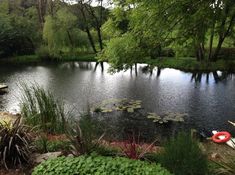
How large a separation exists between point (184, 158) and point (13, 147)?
2.40 m

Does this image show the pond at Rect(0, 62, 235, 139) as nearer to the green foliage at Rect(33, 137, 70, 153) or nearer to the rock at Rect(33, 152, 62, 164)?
the green foliage at Rect(33, 137, 70, 153)

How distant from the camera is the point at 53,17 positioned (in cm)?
2873

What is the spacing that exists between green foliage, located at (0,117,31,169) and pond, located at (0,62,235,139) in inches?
123

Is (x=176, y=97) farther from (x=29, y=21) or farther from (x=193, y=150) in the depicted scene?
(x=29, y=21)

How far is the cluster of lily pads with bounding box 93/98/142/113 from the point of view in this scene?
11242 millimetres

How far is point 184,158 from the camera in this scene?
3.58 metres

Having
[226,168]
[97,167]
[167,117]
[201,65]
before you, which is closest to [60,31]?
[201,65]

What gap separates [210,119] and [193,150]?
6803 mm

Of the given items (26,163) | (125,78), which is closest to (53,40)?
(125,78)

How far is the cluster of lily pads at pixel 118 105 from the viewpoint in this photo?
443 inches

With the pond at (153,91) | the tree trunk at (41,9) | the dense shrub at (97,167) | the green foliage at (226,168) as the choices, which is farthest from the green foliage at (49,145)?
the tree trunk at (41,9)

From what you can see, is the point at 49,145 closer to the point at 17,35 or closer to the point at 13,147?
the point at 13,147

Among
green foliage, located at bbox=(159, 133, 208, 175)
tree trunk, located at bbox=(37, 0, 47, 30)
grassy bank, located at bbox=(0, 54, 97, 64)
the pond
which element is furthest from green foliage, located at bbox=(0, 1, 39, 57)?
green foliage, located at bbox=(159, 133, 208, 175)

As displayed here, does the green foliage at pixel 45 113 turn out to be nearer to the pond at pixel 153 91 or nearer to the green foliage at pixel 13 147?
the pond at pixel 153 91
